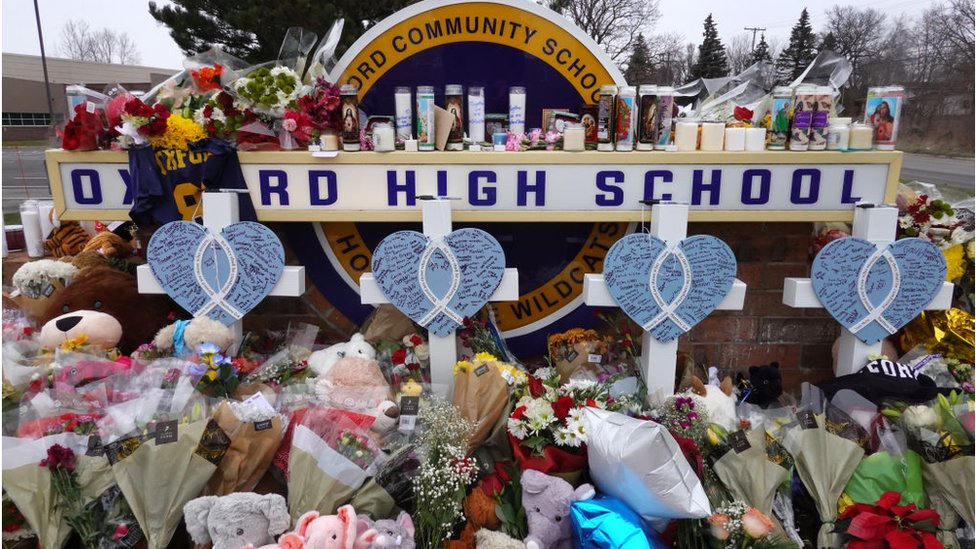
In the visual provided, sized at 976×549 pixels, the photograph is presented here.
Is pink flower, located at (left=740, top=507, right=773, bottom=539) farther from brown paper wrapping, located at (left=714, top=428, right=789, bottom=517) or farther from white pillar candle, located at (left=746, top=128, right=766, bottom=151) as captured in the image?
white pillar candle, located at (left=746, top=128, right=766, bottom=151)

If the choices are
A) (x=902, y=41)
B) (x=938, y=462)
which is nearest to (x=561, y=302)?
(x=938, y=462)

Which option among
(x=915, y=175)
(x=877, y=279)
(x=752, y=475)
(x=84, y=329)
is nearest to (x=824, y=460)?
(x=752, y=475)

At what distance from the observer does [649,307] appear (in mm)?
2480

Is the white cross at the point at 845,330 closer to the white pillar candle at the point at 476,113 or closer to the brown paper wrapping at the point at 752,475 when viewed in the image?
the brown paper wrapping at the point at 752,475

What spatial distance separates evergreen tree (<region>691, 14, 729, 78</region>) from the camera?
54.8ft

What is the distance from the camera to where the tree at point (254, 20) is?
8211mm

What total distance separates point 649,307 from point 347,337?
153cm

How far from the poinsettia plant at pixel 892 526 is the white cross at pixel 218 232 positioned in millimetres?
2147

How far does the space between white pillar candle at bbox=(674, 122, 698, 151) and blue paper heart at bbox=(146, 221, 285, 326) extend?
1684mm

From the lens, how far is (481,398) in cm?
220

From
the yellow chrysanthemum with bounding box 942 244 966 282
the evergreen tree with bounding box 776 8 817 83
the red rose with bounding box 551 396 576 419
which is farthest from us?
the evergreen tree with bounding box 776 8 817 83

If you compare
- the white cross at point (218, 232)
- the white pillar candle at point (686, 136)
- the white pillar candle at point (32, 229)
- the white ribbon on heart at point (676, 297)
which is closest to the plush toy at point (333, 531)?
the white cross at point (218, 232)

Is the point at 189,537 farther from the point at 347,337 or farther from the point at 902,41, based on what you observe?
the point at 902,41

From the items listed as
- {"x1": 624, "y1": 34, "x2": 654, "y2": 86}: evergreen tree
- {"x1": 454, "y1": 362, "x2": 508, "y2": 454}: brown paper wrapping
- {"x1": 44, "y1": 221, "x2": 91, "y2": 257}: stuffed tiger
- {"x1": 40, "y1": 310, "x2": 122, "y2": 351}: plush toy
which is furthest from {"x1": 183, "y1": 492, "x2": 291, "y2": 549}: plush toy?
{"x1": 624, "y1": 34, "x2": 654, "y2": 86}: evergreen tree
